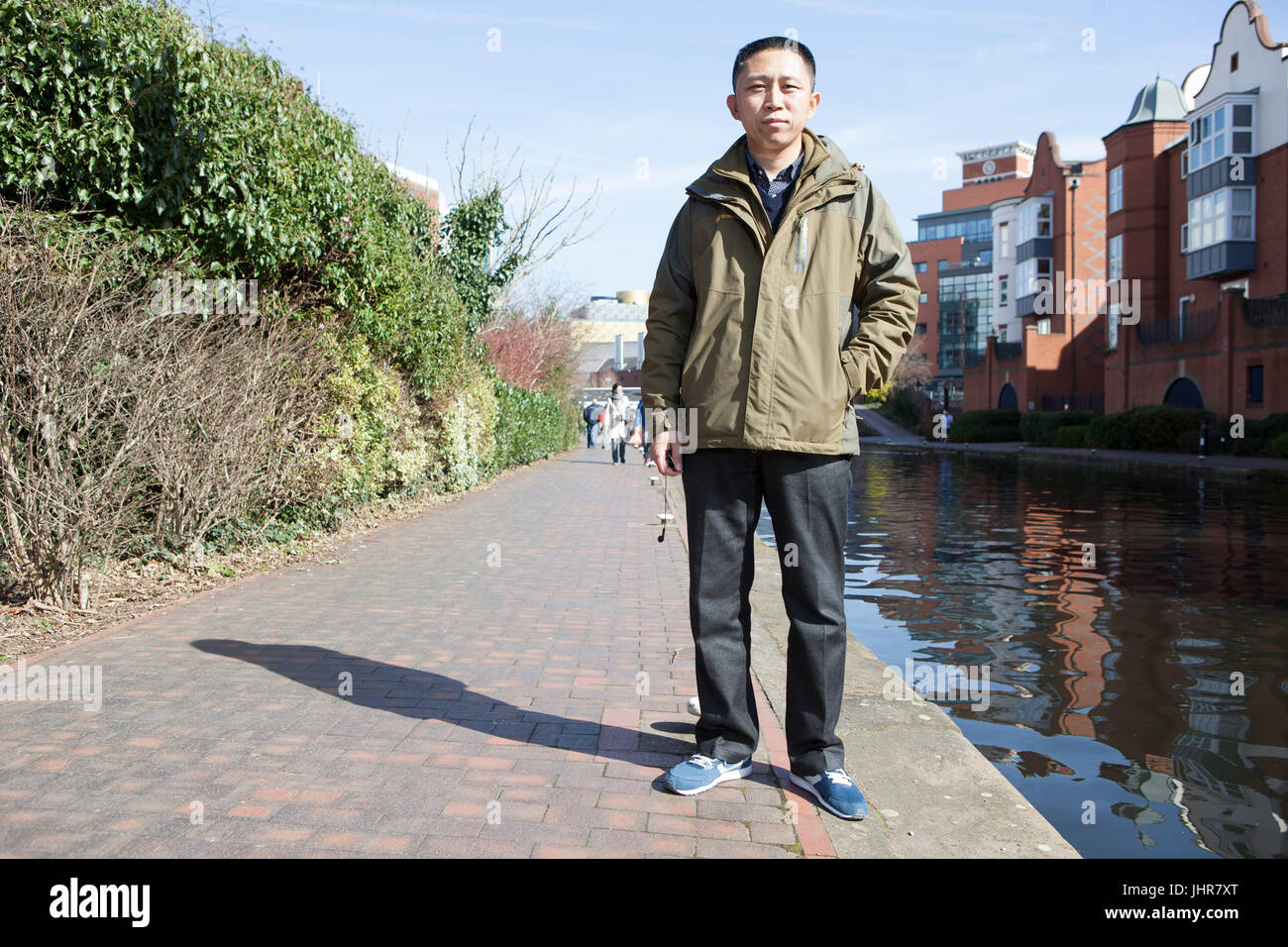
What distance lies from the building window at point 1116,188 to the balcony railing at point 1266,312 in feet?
45.2

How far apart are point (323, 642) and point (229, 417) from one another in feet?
8.12

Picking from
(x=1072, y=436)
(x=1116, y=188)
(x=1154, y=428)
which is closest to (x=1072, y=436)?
(x=1072, y=436)

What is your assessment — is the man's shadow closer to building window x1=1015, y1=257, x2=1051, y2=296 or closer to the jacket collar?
the jacket collar

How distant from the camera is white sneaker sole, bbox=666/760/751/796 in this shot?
10.5 ft

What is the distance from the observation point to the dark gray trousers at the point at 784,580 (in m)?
3.17

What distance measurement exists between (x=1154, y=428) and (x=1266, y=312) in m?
4.40

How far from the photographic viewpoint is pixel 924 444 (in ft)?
149

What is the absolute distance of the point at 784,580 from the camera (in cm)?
325

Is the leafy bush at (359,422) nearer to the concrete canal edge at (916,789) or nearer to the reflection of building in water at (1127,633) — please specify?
the reflection of building in water at (1127,633)

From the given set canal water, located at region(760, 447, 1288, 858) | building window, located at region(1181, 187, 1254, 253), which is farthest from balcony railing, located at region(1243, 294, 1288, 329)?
canal water, located at region(760, 447, 1288, 858)

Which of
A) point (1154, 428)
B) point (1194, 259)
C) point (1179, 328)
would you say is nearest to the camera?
point (1154, 428)

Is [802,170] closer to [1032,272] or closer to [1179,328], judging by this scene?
[1179,328]

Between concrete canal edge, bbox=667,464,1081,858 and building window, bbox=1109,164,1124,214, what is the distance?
44.2 meters
